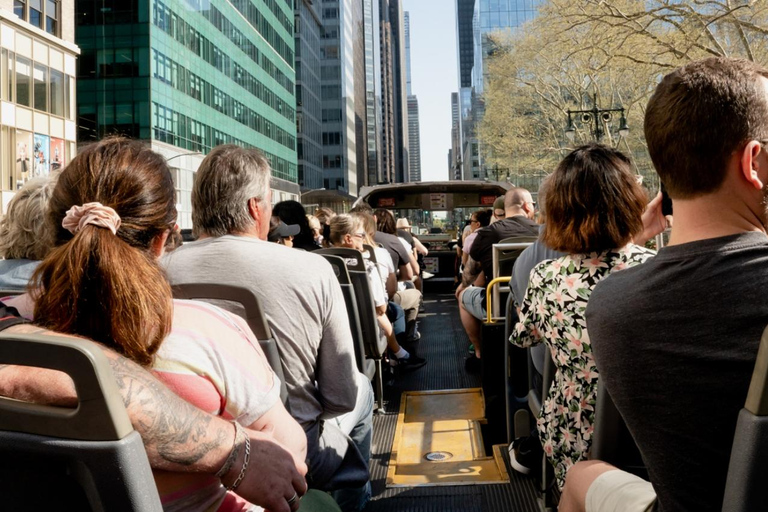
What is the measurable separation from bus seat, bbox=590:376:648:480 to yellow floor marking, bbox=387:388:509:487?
6.67 feet

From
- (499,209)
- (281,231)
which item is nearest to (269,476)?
(281,231)

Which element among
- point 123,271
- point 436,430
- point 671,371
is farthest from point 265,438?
point 436,430

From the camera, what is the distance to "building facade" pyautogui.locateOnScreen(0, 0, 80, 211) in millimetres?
32094

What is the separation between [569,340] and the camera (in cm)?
270

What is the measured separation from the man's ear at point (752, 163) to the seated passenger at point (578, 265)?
3.90 feet

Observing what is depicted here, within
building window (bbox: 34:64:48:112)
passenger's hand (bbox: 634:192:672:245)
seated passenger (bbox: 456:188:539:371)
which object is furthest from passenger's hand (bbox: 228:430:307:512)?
building window (bbox: 34:64:48:112)

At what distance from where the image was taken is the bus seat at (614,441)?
1972mm

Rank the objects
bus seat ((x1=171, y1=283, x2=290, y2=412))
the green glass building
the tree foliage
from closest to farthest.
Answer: bus seat ((x1=171, y1=283, x2=290, y2=412)), the tree foliage, the green glass building

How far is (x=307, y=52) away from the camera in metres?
92.6

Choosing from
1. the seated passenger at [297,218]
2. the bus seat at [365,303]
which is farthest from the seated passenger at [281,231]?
the bus seat at [365,303]

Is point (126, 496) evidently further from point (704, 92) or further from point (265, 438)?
point (704, 92)

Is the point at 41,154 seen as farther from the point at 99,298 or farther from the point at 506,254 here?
the point at 99,298

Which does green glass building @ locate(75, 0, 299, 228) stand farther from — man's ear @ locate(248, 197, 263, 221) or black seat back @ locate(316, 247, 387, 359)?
man's ear @ locate(248, 197, 263, 221)

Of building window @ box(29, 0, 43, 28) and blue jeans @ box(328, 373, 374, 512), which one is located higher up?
building window @ box(29, 0, 43, 28)
